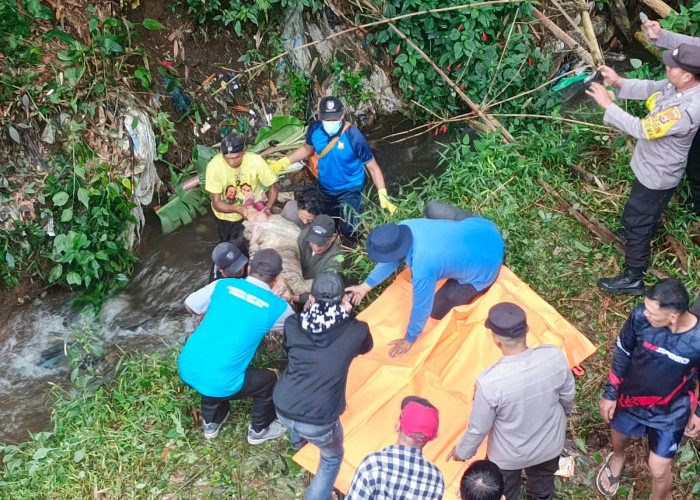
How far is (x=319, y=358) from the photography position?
12.3 feet

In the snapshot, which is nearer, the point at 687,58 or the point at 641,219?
the point at 687,58

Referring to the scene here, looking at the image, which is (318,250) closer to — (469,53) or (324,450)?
(324,450)

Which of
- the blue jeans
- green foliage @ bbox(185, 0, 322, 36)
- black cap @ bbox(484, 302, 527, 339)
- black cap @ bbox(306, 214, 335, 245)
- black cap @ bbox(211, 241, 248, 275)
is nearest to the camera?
black cap @ bbox(484, 302, 527, 339)

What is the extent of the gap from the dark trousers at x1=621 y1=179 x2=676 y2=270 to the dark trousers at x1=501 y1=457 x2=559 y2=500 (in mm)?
2141

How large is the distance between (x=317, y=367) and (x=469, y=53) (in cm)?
526

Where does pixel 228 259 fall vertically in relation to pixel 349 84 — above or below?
above

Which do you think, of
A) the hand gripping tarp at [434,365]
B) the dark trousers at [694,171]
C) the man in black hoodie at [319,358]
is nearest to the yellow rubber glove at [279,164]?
the hand gripping tarp at [434,365]

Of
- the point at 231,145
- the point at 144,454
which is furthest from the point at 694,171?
the point at 144,454

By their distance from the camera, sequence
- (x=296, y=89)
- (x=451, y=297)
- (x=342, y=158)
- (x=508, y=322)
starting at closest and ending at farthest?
(x=508, y=322) → (x=451, y=297) → (x=342, y=158) → (x=296, y=89)

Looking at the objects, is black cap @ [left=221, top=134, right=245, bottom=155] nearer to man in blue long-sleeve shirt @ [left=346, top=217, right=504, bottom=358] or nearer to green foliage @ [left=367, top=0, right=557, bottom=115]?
man in blue long-sleeve shirt @ [left=346, top=217, right=504, bottom=358]

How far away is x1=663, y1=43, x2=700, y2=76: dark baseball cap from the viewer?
13.5 feet

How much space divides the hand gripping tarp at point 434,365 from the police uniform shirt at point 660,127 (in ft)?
4.26

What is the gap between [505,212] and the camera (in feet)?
18.8

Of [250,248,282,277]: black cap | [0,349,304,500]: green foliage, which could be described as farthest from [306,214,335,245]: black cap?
[0,349,304,500]: green foliage
